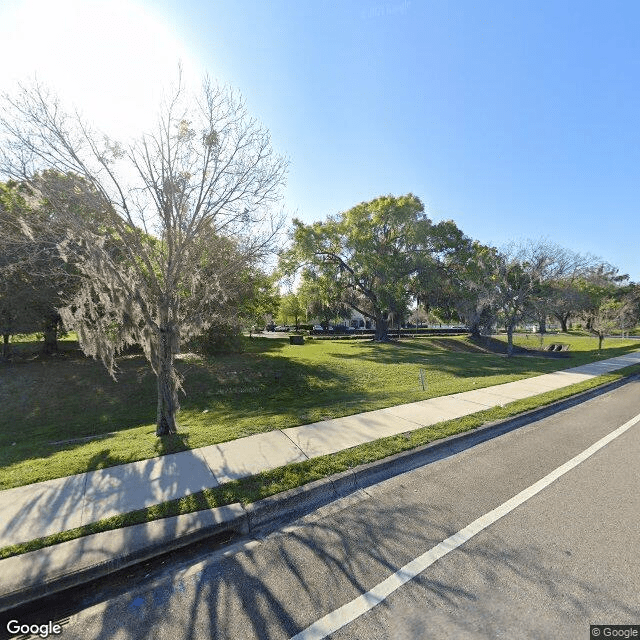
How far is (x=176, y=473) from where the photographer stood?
4.58m

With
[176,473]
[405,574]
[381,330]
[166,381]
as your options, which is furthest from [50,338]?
[381,330]

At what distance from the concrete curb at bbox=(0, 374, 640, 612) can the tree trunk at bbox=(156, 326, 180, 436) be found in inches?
131

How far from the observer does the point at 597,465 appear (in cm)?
495

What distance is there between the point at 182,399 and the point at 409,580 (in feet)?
32.1

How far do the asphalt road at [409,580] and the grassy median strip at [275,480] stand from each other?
0.53 meters

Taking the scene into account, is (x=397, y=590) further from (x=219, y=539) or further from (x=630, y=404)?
(x=630, y=404)

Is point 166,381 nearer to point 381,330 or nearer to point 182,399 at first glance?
point 182,399

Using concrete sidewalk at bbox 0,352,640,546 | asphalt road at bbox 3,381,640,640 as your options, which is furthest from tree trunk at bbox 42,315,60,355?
asphalt road at bbox 3,381,640,640

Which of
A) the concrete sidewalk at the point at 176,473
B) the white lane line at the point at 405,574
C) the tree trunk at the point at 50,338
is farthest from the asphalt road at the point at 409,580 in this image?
the tree trunk at the point at 50,338

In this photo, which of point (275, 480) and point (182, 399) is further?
point (182, 399)

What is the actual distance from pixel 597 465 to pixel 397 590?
4.38m

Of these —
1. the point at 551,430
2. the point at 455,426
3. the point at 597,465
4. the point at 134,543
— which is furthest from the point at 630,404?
the point at 134,543

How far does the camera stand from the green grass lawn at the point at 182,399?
5855 millimetres

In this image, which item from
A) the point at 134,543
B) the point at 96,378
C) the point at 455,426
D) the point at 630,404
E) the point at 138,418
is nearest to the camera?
the point at 134,543
